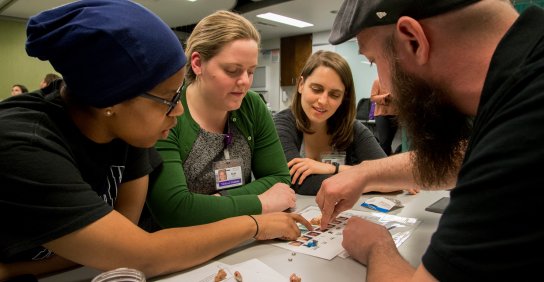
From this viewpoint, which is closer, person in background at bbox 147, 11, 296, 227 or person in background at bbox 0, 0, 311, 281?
person in background at bbox 0, 0, 311, 281

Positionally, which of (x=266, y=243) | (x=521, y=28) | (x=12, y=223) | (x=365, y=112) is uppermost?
(x=521, y=28)

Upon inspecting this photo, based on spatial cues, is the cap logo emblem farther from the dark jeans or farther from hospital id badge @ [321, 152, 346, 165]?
the dark jeans

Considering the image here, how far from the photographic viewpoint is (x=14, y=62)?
25.3 feet

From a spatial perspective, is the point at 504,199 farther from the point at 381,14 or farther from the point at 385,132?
the point at 385,132

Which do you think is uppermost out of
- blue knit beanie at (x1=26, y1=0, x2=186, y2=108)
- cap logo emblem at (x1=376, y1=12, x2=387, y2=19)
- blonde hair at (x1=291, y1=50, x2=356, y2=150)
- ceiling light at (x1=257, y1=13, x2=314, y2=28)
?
ceiling light at (x1=257, y1=13, x2=314, y2=28)

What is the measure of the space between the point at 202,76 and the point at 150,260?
838mm

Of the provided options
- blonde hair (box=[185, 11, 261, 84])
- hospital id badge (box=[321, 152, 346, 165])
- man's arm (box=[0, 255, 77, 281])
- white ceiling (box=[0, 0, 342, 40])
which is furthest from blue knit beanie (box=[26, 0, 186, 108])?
white ceiling (box=[0, 0, 342, 40])

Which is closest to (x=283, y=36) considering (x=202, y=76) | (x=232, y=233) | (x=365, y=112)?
(x=365, y=112)

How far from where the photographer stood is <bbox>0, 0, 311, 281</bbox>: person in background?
2.36 ft

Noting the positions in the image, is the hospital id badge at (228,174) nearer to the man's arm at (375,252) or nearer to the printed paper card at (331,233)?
the printed paper card at (331,233)

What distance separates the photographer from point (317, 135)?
2178 mm

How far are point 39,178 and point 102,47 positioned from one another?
0.98ft

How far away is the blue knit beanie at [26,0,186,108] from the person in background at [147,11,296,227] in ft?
1.47

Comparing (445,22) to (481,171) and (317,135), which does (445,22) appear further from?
(317,135)
